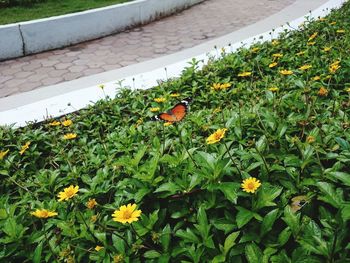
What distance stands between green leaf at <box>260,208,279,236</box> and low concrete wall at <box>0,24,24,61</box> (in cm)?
471

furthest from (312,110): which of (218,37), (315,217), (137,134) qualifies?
(218,37)

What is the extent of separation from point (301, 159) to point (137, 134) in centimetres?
116

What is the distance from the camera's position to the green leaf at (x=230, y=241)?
1203 millimetres

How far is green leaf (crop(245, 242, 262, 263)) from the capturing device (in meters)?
1.15

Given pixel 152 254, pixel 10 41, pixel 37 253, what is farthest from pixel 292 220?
pixel 10 41

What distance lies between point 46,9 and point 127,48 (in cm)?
198

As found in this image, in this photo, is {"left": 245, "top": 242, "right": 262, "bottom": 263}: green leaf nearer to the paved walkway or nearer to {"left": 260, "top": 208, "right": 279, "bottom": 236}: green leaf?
{"left": 260, "top": 208, "right": 279, "bottom": 236}: green leaf

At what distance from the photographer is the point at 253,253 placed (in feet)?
3.84

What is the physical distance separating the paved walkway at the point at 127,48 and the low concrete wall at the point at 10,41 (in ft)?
0.40

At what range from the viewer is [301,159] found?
1.51 meters

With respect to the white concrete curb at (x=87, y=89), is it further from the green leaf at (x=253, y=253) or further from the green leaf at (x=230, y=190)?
the green leaf at (x=253, y=253)

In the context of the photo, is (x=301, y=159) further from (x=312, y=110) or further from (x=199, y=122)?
(x=199, y=122)

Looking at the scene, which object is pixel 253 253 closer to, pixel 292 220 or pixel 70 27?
pixel 292 220

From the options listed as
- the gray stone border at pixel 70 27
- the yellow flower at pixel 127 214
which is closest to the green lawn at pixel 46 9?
the gray stone border at pixel 70 27
